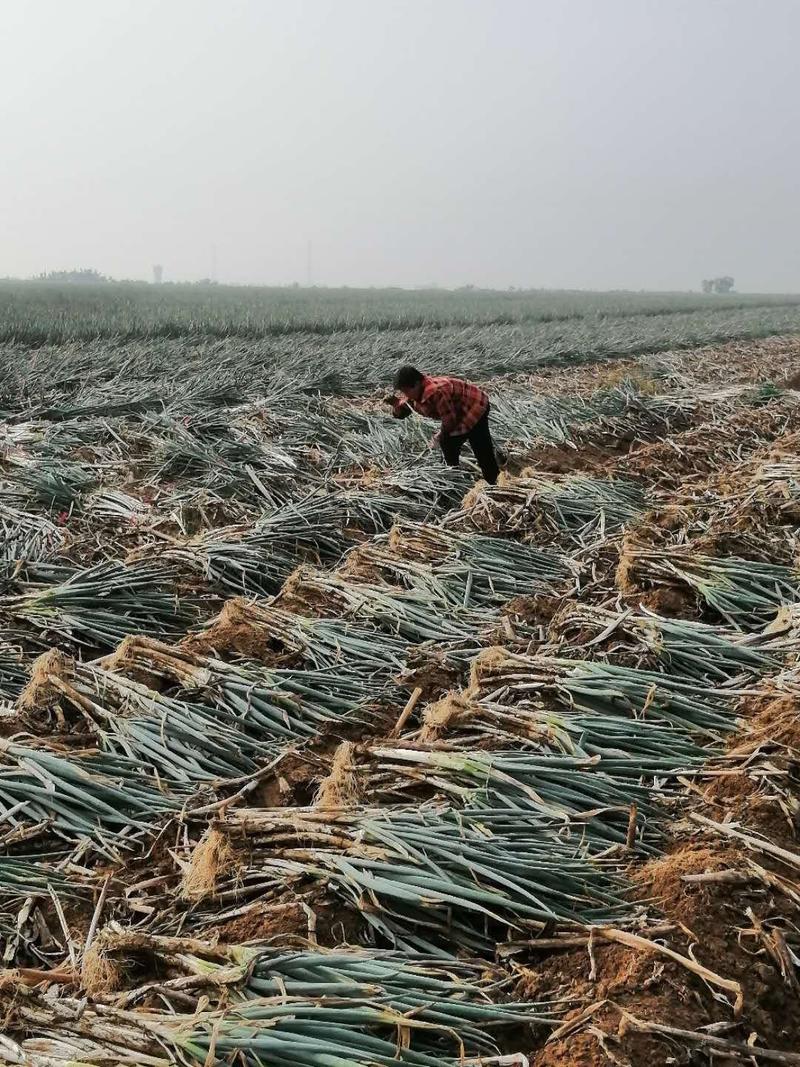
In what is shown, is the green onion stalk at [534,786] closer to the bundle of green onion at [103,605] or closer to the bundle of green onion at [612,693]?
the bundle of green onion at [612,693]

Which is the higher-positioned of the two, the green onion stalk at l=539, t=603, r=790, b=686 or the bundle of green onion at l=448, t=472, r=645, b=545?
the bundle of green onion at l=448, t=472, r=645, b=545

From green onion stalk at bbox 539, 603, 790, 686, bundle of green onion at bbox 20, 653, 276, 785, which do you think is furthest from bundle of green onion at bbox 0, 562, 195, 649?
green onion stalk at bbox 539, 603, 790, 686

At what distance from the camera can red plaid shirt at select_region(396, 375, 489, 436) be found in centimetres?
550

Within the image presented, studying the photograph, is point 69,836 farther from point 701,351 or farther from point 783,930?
point 701,351

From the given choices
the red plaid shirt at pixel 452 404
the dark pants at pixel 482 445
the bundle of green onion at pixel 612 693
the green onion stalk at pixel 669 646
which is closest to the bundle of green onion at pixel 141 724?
the bundle of green onion at pixel 612 693

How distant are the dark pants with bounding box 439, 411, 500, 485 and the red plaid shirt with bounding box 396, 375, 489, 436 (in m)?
0.05

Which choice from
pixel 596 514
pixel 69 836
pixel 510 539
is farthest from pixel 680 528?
pixel 69 836

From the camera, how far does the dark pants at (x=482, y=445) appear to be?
18.9 feet

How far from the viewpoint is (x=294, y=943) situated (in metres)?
1.91

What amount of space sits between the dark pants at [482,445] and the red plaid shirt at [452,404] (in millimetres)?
51

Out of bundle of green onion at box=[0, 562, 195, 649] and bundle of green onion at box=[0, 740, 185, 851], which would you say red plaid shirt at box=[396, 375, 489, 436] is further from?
bundle of green onion at box=[0, 740, 185, 851]

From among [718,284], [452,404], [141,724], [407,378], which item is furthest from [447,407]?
[718,284]

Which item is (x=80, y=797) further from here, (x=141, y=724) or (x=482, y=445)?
(x=482, y=445)

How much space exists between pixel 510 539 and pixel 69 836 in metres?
2.99
